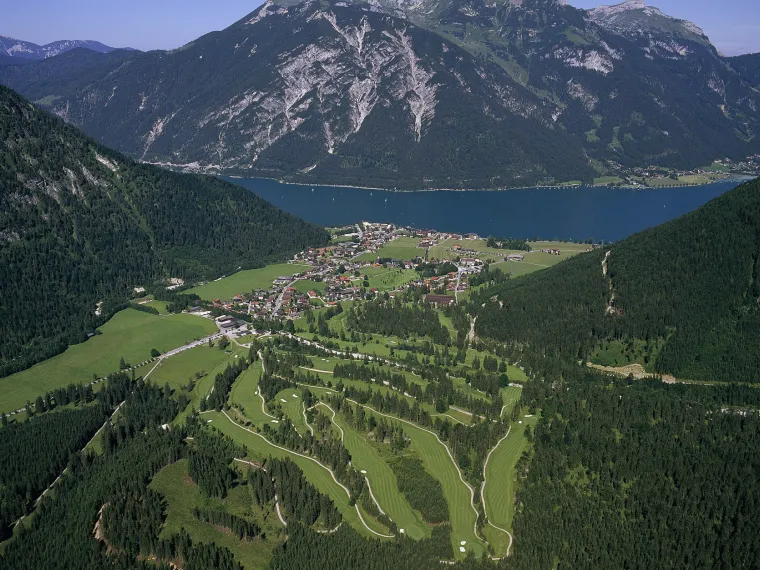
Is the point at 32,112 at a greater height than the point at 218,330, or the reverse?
the point at 32,112

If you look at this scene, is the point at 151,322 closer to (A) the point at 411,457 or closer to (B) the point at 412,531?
(A) the point at 411,457

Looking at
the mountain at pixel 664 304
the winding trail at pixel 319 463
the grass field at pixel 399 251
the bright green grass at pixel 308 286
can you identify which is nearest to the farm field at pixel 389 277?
the bright green grass at pixel 308 286

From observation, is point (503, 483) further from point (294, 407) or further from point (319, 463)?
point (294, 407)

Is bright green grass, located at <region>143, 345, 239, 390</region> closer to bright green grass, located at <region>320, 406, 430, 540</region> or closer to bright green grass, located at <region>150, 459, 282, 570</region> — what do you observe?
bright green grass, located at <region>320, 406, 430, 540</region>

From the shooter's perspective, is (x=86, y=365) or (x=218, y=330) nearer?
(x=86, y=365)

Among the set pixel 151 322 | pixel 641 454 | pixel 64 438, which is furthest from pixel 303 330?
pixel 641 454

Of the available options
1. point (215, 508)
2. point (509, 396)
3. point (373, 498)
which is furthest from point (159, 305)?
point (373, 498)
